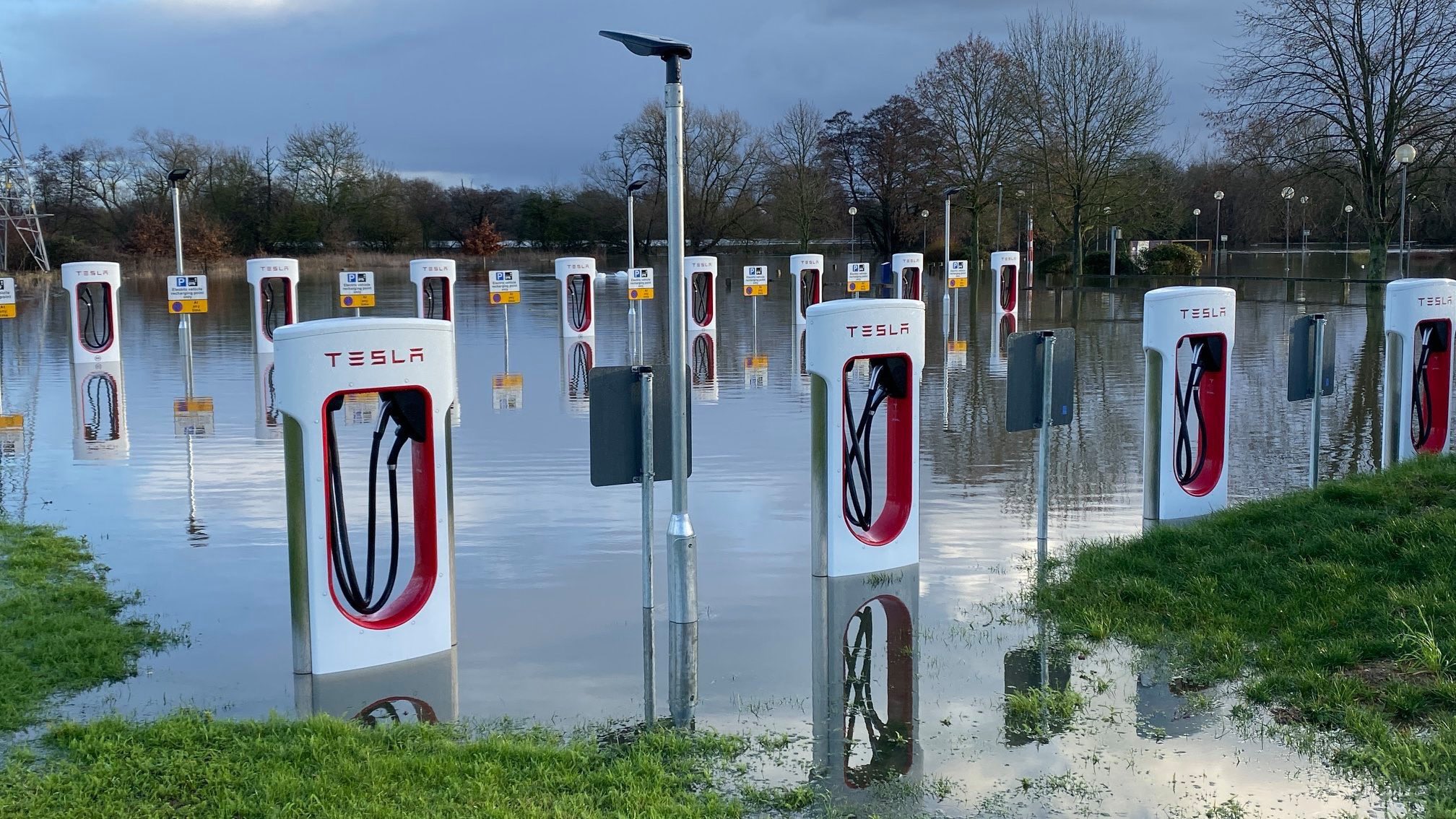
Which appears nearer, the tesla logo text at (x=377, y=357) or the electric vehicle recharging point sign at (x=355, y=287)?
the tesla logo text at (x=377, y=357)

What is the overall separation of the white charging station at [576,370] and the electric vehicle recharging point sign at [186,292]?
660 centimetres

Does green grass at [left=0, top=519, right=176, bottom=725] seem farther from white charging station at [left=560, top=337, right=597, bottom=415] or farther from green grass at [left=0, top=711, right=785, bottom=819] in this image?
white charging station at [left=560, top=337, right=597, bottom=415]

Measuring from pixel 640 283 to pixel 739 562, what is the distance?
21.8 meters

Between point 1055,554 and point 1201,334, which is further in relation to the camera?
point 1201,334

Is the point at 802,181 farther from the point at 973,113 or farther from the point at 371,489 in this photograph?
the point at 371,489

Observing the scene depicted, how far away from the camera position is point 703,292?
97.7 ft

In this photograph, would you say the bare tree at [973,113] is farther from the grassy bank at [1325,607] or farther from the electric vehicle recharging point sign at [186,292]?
the grassy bank at [1325,607]

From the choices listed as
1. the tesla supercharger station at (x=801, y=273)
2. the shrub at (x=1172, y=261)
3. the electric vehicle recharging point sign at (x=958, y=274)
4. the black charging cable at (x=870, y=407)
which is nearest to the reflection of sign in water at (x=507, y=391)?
the black charging cable at (x=870, y=407)

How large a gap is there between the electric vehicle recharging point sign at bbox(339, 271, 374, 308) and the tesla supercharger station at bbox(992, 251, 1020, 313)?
47.7 feet

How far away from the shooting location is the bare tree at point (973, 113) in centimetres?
5650

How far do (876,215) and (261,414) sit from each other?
2528 inches

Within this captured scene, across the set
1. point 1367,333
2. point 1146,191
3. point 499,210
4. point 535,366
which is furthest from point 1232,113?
point 499,210

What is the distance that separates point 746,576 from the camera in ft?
27.4

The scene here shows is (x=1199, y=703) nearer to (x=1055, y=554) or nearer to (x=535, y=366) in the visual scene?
(x=1055, y=554)
